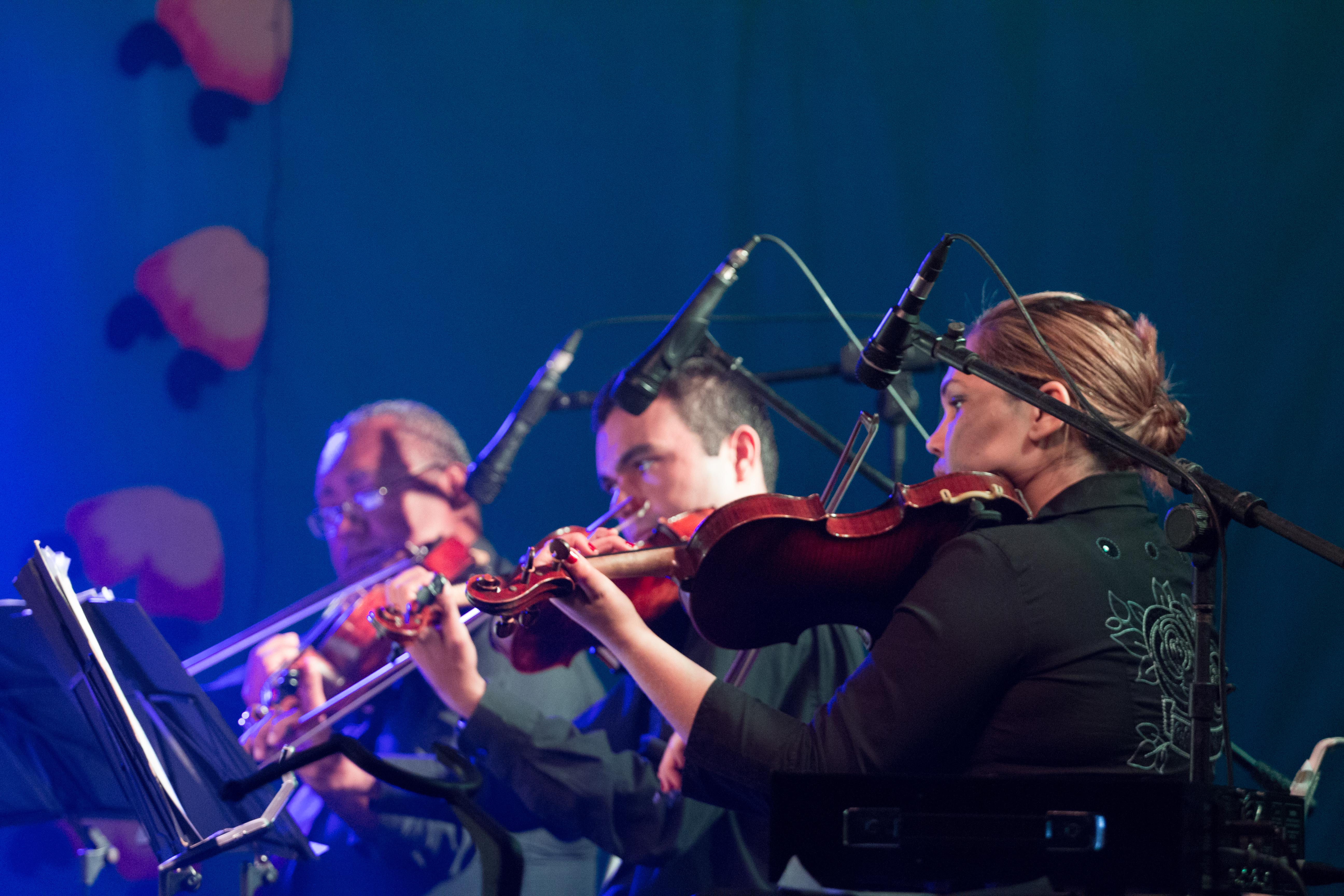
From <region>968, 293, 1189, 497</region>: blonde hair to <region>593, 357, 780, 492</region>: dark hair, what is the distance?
891mm

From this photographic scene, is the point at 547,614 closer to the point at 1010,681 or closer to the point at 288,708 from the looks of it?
the point at 288,708

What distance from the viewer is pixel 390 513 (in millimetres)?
3045

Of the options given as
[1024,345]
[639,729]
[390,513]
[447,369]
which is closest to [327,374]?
[447,369]

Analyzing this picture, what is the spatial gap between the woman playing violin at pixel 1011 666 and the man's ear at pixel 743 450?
3.24 ft

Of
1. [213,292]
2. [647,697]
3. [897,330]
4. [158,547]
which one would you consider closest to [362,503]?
[158,547]

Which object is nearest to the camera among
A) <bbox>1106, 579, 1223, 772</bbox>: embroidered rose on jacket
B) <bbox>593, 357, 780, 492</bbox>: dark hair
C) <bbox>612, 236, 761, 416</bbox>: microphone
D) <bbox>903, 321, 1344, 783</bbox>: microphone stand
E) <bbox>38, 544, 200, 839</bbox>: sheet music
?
<bbox>903, 321, 1344, 783</bbox>: microphone stand

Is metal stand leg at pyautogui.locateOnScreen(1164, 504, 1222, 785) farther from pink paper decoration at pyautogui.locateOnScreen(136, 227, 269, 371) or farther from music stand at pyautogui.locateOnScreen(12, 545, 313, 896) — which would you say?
pink paper decoration at pyautogui.locateOnScreen(136, 227, 269, 371)

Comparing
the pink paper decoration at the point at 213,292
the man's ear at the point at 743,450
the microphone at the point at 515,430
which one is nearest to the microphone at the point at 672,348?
the man's ear at the point at 743,450

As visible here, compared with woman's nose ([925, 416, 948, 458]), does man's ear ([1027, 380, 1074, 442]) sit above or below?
above

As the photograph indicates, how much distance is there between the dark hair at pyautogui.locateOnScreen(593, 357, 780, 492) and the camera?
2.40m

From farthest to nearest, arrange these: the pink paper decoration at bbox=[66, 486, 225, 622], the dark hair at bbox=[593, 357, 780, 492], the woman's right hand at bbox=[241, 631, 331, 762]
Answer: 1. the pink paper decoration at bbox=[66, 486, 225, 622]
2. the woman's right hand at bbox=[241, 631, 331, 762]
3. the dark hair at bbox=[593, 357, 780, 492]

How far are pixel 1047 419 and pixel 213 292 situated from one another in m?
2.92

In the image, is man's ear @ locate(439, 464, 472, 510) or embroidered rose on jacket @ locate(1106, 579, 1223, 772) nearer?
embroidered rose on jacket @ locate(1106, 579, 1223, 772)

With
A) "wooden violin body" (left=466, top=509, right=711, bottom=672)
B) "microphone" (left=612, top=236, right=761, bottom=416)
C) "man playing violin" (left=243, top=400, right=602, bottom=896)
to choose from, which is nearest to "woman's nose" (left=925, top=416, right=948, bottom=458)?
"wooden violin body" (left=466, top=509, right=711, bottom=672)
